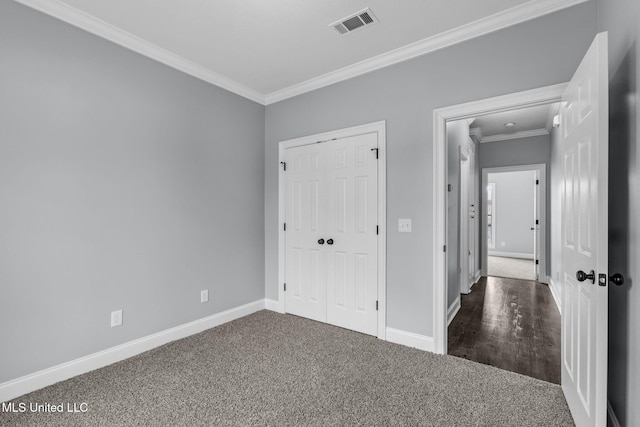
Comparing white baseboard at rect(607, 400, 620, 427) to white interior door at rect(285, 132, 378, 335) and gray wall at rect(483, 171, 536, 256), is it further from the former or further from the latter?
gray wall at rect(483, 171, 536, 256)

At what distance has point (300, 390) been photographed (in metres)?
2.13

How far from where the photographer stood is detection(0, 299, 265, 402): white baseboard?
207 centimetres

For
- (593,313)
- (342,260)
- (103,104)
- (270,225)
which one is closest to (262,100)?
(270,225)

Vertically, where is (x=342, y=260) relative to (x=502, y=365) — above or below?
above

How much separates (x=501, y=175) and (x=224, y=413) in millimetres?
9182

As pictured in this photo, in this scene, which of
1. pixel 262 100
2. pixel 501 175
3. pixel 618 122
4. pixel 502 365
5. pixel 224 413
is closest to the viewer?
pixel 618 122

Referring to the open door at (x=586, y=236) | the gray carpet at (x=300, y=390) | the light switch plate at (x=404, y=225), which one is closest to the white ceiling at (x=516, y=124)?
the light switch plate at (x=404, y=225)

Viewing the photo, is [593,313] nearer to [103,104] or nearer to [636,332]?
[636,332]

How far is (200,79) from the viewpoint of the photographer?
3201 mm

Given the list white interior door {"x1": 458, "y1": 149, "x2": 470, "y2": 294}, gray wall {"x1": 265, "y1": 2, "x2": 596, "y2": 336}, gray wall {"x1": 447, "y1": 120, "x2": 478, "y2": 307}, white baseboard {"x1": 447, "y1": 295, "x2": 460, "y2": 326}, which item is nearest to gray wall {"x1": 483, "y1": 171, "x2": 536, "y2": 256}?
white interior door {"x1": 458, "y1": 149, "x2": 470, "y2": 294}

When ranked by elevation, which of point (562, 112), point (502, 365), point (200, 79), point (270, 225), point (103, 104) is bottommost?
point (502, 365)

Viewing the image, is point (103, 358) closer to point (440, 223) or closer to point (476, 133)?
point (440, 223)

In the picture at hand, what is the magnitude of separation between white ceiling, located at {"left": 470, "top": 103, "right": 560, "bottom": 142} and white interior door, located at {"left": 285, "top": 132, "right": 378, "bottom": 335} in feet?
7.91

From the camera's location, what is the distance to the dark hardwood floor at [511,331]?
257 cm
